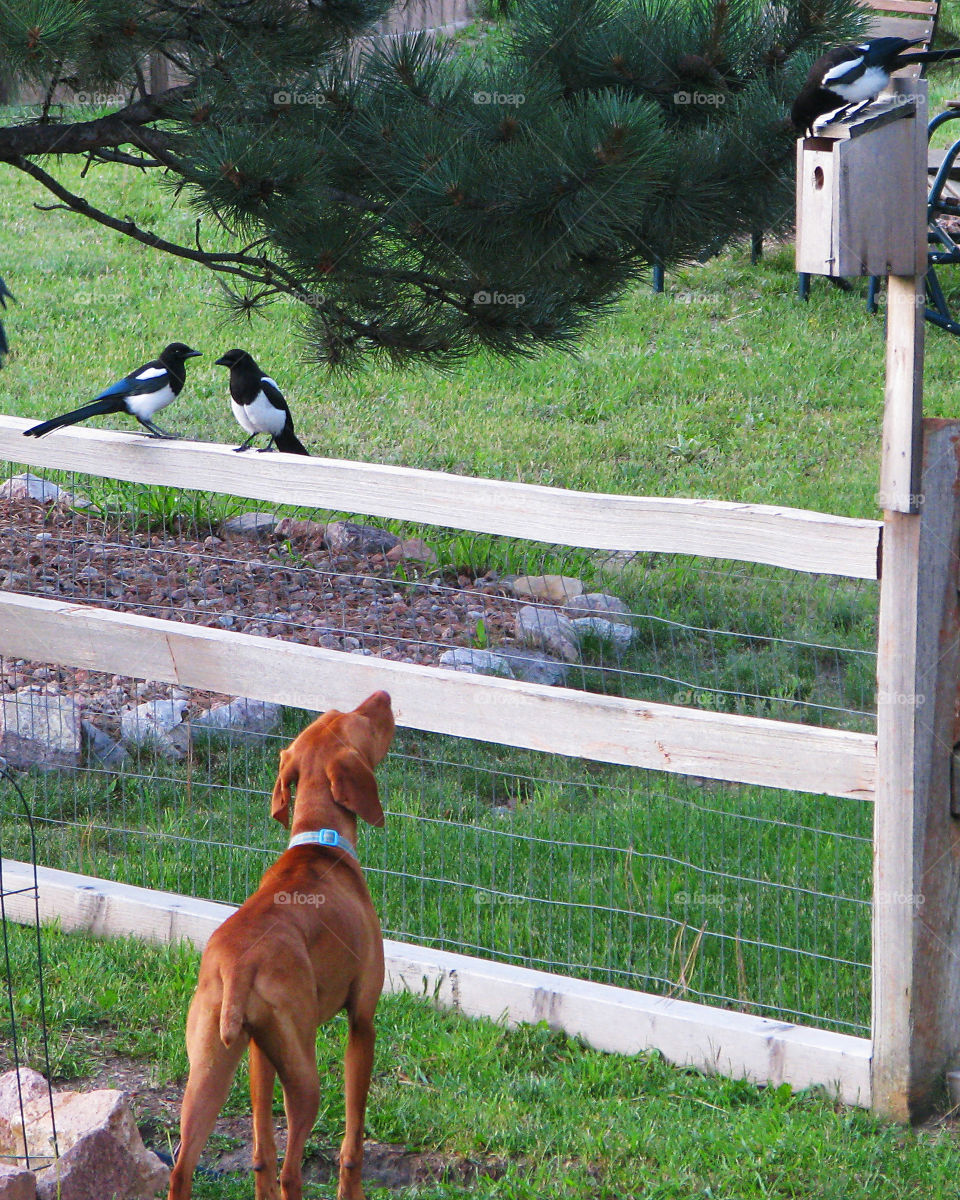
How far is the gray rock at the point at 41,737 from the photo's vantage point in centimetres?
473

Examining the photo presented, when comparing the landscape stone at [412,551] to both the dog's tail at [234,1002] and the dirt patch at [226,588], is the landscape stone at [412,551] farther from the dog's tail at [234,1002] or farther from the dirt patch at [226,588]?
the dog's tail at [234,1002]

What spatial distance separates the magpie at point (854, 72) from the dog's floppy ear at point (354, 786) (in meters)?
2.03

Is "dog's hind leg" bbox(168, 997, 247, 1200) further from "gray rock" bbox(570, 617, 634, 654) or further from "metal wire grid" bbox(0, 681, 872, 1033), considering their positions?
"gray rock" bbox(570, 617, 634, 654)

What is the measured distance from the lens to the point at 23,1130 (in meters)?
2.58

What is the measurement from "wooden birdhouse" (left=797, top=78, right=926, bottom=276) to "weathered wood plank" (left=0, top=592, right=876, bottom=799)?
98cm

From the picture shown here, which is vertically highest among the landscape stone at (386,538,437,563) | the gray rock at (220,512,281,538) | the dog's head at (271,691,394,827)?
the gray rock at (220,512,281,538)

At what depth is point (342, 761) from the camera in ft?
8.57

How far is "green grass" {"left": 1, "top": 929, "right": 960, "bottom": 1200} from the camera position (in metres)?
2.64
